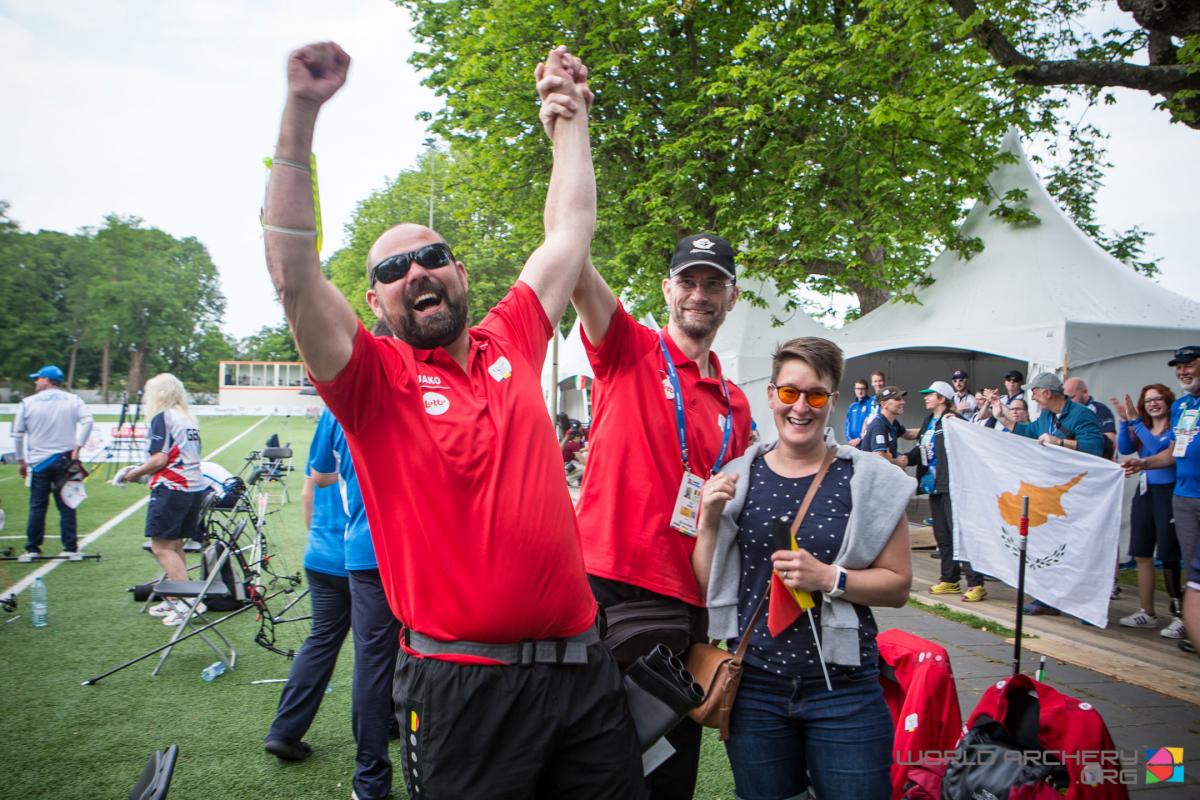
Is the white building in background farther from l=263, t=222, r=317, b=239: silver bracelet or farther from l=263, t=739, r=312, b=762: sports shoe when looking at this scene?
l=263, t=222, r=317, b=239: silver bracelet

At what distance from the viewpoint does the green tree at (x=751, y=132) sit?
11.7 metres

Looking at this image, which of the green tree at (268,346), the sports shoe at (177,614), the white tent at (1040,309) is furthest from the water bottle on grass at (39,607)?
the green tree at (268,346)

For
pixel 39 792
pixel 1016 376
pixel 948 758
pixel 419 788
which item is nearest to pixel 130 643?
pixel 39 792

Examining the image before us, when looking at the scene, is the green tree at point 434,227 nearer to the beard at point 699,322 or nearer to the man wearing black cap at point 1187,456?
the man wearing black cap at point 1187,456

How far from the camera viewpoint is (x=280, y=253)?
1.49 metres

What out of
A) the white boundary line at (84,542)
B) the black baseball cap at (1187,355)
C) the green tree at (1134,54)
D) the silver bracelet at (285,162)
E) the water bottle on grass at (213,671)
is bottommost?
the white boundary line at (84,542)

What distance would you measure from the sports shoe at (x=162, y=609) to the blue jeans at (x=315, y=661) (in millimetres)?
3675

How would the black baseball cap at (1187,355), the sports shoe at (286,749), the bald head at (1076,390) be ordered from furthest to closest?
the bald head at (1076,390) < the black baseball cap at (1187,355) < the sports shoe at (286,749)

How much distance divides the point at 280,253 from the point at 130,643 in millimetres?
6189

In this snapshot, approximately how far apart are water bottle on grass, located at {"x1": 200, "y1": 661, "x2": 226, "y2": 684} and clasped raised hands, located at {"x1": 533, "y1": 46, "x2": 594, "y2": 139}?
16.1ft

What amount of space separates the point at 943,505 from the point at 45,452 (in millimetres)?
10712

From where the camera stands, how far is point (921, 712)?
10.5 ft

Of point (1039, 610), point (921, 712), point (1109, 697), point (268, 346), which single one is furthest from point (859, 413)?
point (268, 346)

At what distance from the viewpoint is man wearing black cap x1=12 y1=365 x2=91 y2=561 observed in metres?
9.35
